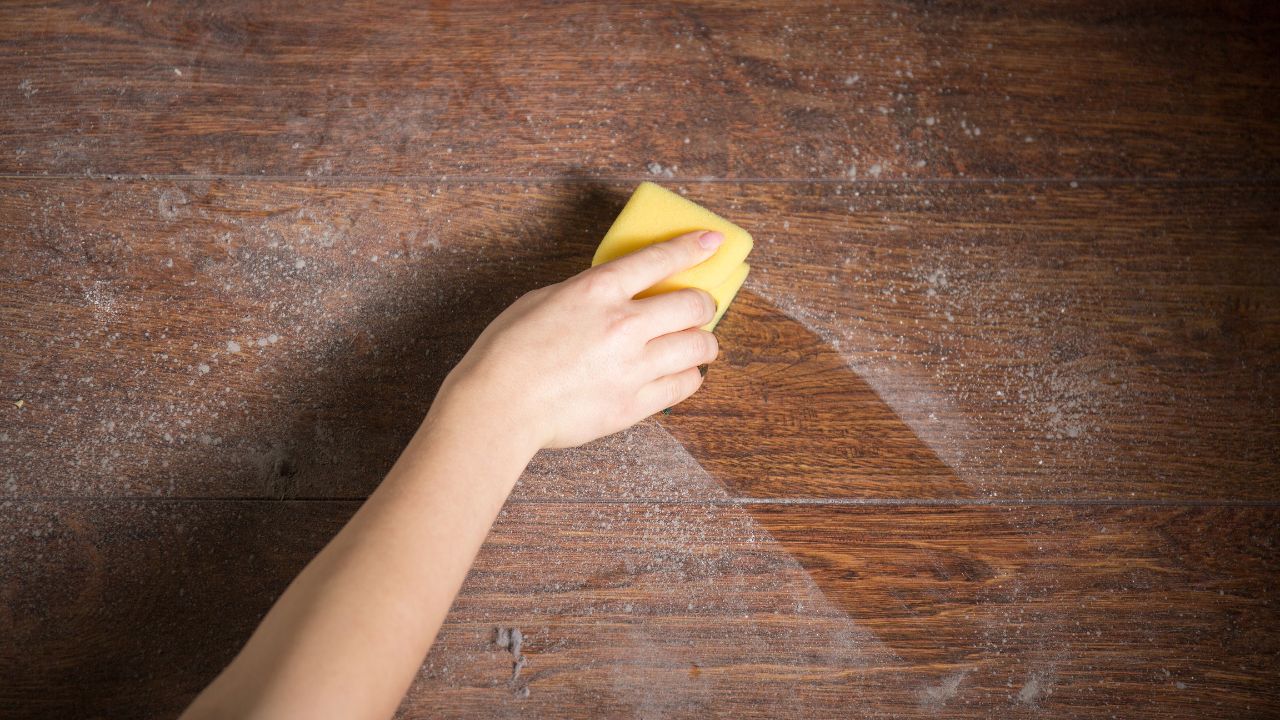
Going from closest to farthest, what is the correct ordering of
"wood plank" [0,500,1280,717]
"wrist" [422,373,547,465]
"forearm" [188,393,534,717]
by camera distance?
1. "forearm" [188,393,534,717]
2. "wrist" [422,373,547,465]
3. "wood plank" [0,500,1280,717]

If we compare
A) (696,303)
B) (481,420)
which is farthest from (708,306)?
(481,420)

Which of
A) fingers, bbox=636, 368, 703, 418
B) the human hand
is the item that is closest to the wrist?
the human hand

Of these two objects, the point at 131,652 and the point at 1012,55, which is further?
the point at 1012,55

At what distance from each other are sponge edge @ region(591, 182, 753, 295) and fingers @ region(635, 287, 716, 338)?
0.07 feet

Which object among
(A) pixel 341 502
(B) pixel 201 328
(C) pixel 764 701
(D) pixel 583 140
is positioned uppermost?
(D) pixel 583 140

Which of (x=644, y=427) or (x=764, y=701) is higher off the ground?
(x=644, y=427)

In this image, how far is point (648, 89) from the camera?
78 centimetres

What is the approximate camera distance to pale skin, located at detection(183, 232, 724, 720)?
46cm

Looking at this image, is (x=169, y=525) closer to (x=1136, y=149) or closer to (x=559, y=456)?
(x=559, y=456)

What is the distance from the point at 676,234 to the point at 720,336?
0.12 meters

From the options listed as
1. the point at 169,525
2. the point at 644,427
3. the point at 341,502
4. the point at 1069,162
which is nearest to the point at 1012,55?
the point at 1069,162

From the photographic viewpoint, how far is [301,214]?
761mm

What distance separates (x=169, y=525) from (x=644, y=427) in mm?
462

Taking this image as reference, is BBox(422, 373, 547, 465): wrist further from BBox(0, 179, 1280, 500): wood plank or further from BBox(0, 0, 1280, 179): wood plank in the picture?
BBox(0, 0, 1280, 179): wood plank
